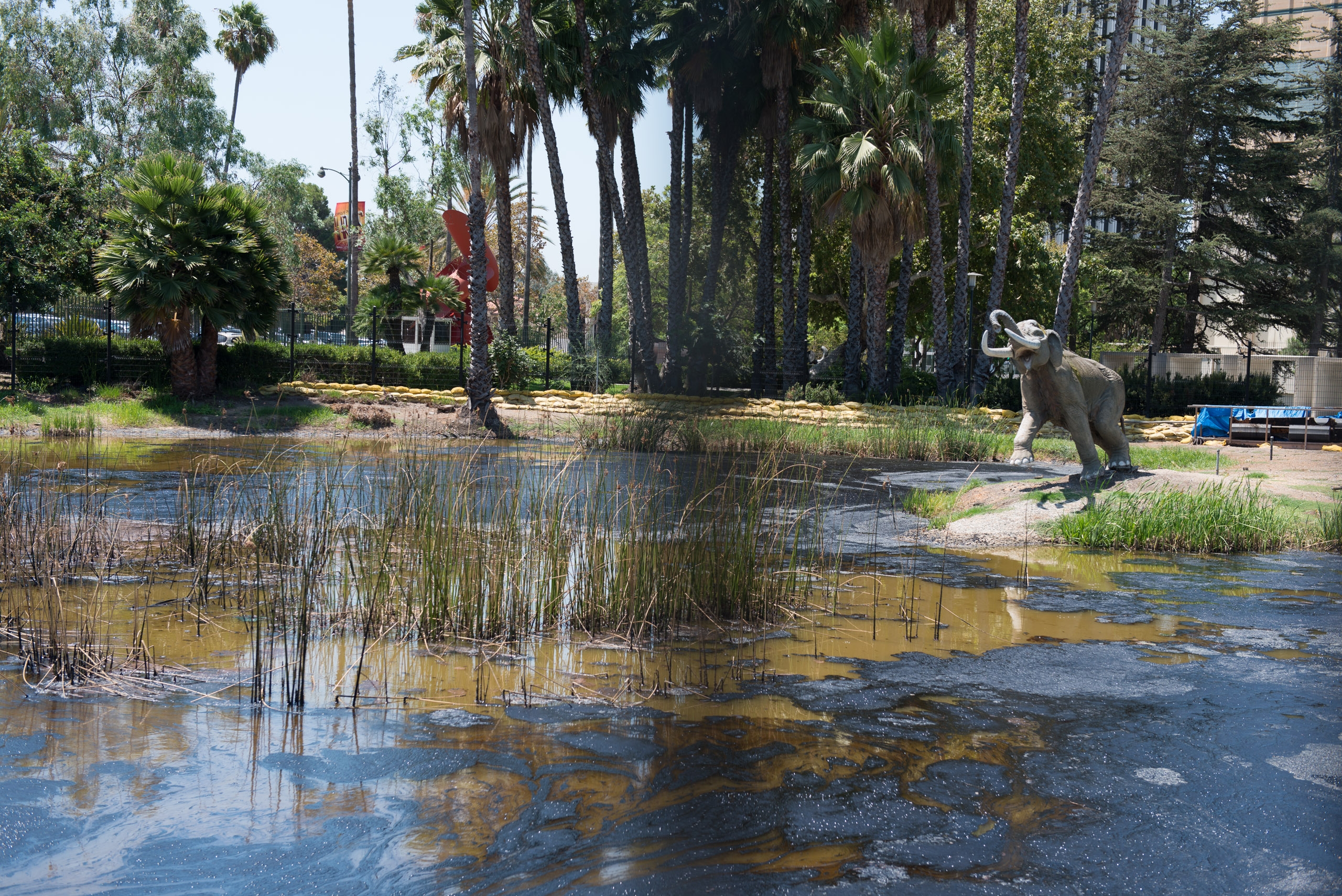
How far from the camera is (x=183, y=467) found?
40.7 feet

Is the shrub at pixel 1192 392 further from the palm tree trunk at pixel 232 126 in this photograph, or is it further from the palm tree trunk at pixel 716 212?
the palm tree trunk at pixel 232 126

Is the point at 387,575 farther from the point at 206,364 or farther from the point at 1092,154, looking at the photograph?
the point at 1092,154

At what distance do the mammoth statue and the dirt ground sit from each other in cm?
31

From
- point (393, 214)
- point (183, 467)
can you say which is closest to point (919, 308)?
point (393, 214)

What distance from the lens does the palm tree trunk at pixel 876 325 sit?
23312 millimetres

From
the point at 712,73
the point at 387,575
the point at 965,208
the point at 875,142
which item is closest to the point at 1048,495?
the point at 387,575

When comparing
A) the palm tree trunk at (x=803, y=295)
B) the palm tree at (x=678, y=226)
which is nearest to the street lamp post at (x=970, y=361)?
the palm tree trunk at (x=803, y=295)

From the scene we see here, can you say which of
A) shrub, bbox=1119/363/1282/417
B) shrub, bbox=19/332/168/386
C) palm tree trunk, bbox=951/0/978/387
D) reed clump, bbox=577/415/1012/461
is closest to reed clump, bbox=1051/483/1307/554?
reed clump, bbox=577/415/1012/461

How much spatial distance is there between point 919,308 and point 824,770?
30545 mm

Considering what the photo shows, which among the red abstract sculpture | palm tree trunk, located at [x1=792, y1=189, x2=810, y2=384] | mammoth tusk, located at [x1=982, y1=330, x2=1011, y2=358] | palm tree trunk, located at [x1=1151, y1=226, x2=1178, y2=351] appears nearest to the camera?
mammoth tusk, located at [x1=982, y1=330, x2=1011, y2=358]

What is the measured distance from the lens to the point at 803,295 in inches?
1057

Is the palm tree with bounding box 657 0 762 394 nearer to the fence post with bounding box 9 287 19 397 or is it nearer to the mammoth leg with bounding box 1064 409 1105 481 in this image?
the fence post with bounding box 9 287 19 397

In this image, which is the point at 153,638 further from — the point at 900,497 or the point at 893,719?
the point at 900,497

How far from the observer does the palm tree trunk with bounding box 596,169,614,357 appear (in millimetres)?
28172
